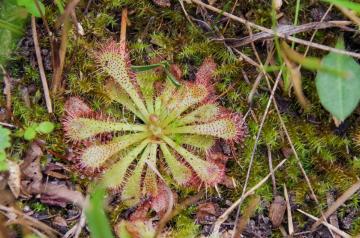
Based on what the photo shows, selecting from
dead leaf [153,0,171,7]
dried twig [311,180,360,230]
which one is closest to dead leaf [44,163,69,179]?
dead leaf [153,0,171,7]

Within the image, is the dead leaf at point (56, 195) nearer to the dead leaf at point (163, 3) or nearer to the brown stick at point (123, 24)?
the brown stick at point (123, 24)

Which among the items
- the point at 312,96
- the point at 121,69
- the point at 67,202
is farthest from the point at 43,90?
the point at 312,96

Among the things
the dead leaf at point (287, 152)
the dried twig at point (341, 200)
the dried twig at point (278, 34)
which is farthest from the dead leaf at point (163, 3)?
the dried twig at point (341, 200)

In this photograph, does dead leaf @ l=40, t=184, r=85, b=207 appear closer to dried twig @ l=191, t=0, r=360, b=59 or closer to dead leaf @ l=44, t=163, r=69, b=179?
dead leaf @ l=44, t=163, r=69, b=179

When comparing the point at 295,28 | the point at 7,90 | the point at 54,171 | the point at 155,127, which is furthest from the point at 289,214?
the point at 7,90

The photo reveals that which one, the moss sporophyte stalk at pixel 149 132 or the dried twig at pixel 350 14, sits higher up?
the dried twig at pixel 350 14

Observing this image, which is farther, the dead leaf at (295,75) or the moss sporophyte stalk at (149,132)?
the moss sporophyte stalk at (149,132)

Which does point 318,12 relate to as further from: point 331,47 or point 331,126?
point 331,126
